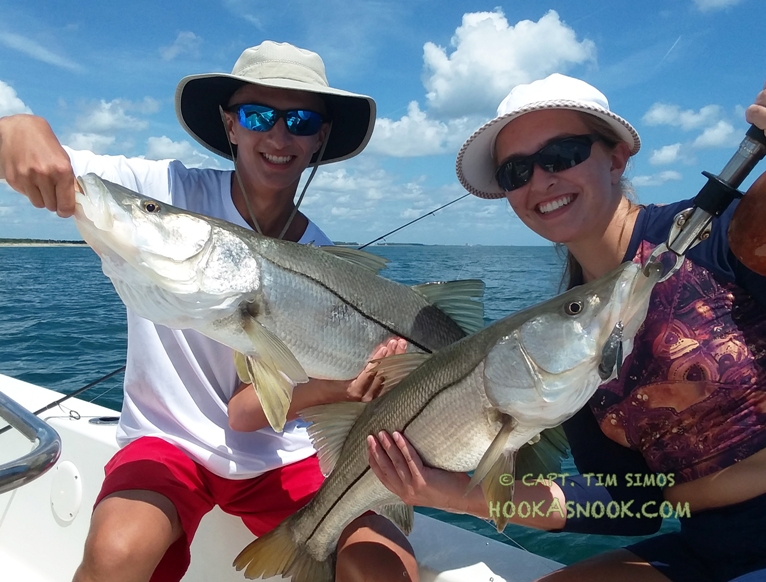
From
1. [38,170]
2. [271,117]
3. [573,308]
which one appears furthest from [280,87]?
[573,308]

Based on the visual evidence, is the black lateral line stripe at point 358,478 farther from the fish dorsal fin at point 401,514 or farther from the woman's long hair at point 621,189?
the woman's long hair at point 621,189

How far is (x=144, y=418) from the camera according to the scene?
269 centimetres

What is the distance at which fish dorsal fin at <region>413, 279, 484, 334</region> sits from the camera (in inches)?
101

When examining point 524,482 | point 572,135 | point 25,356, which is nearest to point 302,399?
point 524,482

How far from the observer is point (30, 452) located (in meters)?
1.42

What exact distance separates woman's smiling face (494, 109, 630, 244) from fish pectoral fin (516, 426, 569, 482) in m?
0.73

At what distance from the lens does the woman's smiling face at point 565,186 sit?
212 centimetres

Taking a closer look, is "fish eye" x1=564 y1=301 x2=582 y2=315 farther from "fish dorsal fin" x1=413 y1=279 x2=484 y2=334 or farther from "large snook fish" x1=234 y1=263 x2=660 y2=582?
"fish dorsal fin" x1=413 y1=279 x2=484 y2=334

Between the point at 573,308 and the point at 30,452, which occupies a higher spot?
the point at 573,308

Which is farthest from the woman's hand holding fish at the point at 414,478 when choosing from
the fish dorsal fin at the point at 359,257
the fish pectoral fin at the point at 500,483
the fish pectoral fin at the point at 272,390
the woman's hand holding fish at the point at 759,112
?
the woman's hand holding fish at the point at 759,112

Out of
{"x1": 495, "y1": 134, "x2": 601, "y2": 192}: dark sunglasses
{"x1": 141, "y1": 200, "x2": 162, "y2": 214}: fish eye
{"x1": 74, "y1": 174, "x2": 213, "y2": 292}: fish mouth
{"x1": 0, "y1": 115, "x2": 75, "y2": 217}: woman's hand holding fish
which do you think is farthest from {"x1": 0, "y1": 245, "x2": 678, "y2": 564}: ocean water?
{"x1": 0, "y1": 115, "x2": 75, "y2": 217}: woman's hand holding fish

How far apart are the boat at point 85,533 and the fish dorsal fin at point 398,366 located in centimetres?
104

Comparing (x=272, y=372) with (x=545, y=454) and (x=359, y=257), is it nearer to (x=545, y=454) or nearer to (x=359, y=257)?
(x=359, y=257)

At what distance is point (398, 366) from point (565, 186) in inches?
35.6
